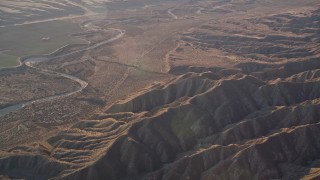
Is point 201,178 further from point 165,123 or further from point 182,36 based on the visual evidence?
point 182,36

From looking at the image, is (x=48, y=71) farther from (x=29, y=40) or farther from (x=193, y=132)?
(x=193, y=132)

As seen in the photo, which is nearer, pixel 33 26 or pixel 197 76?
pixel 197 76

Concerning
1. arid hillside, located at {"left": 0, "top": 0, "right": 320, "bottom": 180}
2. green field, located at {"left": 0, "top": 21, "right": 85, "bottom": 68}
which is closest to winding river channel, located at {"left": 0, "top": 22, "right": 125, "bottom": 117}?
arid hillside, located at {"left": 0, "top": 0, "right": 320, "bottom": 180}

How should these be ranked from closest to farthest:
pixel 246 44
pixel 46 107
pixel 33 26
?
pixel 46 107, pixel 246 44, pixel 33 26

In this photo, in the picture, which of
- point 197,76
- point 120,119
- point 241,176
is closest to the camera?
point 241,176

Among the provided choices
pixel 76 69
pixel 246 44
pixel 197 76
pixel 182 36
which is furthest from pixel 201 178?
pixel 182 36

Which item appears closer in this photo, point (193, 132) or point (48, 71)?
point (193, 132)

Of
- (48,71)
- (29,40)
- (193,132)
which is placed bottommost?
(29,40)

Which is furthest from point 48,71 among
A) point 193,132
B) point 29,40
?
point 193,132

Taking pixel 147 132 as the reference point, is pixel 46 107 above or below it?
below
